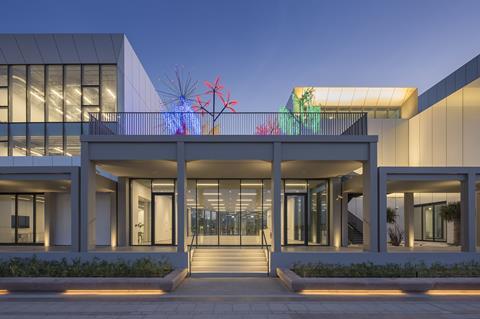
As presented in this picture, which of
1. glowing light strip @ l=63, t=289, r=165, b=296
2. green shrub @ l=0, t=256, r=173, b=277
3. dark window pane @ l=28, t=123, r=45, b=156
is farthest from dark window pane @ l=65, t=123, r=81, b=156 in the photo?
glowing light strip @ l=63, t=289, r=165, b=296

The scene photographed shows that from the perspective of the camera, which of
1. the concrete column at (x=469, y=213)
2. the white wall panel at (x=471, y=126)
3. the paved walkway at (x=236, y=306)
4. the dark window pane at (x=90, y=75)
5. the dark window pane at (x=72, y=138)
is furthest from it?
the white wall panel at (x=471, y=126)

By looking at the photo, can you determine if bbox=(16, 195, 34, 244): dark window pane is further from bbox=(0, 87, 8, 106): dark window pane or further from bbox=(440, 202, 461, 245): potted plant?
bbox=(440, 202, 461, 245): potted plant

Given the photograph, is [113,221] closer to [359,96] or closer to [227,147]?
[227,147]

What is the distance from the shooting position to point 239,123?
18312 millimetres

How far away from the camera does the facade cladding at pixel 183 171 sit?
16891 millimetres

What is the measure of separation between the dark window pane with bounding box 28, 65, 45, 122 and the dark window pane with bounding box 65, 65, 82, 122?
4.18ft

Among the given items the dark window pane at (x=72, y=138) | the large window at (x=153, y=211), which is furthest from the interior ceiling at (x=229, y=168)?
the dark window pane at (x=72, y=138)

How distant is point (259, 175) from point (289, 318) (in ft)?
40.4

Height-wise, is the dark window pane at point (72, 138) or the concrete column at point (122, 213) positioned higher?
the dark window pane at point (72, 138)

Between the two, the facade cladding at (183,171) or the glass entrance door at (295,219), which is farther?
the glass entrance door at (295,219)

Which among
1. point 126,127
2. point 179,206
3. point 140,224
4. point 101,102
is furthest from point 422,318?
point 101,102

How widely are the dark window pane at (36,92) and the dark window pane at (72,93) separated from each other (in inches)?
50.1

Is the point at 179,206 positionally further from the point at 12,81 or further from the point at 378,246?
the point at 12,81

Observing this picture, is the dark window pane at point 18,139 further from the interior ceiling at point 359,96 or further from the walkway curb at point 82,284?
the interior ceiling at point 359,96
